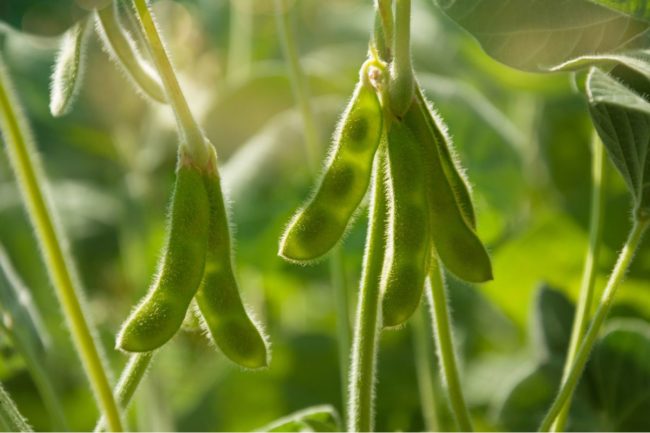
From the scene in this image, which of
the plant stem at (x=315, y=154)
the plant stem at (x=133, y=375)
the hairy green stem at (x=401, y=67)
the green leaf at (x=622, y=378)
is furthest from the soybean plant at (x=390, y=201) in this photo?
the green leaf at (x=622, y=378)

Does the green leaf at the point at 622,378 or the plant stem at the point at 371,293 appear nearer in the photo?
the plant stem at the point at 371,293

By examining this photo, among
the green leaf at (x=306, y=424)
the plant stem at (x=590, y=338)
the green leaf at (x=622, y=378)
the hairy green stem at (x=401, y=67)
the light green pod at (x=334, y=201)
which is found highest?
the hairy green stem at (x=401, y=67)

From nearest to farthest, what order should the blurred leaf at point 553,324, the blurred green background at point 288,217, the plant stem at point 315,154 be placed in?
1. the plant stem at point 315,154
2. the blurred leaf at point 553,324
3. the blurred green background at point 288,217

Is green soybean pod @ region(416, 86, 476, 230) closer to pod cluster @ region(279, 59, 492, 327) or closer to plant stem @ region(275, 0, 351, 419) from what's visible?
pod cluster @ region(279, 59, 492, 327)

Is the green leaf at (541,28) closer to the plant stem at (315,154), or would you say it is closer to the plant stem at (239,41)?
the plant stem at (315,154)

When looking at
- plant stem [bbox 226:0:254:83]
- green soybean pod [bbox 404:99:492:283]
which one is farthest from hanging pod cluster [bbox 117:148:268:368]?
plant stem [bbox 226:0:254:83]

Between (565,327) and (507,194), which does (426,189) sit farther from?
(507,194)

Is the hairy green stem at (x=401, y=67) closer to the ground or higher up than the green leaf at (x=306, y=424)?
higher up
